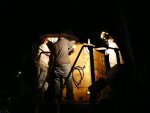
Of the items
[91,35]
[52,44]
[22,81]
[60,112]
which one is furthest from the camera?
[91,35]

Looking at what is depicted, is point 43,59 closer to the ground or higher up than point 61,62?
higher up

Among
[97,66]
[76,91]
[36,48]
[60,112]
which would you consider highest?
[36,48]

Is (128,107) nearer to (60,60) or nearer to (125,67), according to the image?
(125,67)

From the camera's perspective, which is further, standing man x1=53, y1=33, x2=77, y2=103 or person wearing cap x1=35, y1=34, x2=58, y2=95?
person wearing cap x1=35, y1=34, x2=58, y2=95

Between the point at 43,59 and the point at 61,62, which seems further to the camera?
the point at 43,59

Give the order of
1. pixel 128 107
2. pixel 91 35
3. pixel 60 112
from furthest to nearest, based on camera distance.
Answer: pixel 91 35 < pixel 60 112 < pixel 128 107

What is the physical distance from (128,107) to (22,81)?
31.5 feet

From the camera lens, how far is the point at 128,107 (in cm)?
754

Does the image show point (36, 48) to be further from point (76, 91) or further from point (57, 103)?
point (57, 103)

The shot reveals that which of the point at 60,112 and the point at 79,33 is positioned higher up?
the point at 79,33

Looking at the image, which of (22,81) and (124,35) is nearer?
(124,35)

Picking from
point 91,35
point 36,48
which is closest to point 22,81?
point 36,48

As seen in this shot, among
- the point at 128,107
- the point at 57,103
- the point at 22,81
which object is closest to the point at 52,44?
the point at 57,103

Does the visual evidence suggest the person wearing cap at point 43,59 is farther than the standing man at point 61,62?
Yes
